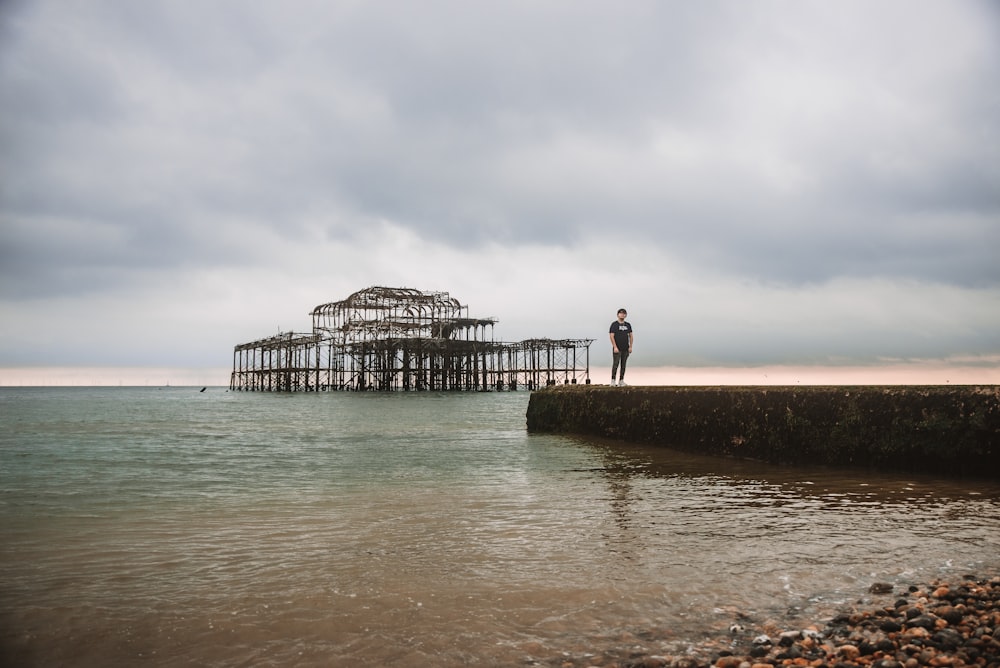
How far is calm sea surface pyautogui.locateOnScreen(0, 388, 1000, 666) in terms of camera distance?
3283 mm

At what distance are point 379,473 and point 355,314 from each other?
6554 cm

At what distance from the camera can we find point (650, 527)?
17.7 feet

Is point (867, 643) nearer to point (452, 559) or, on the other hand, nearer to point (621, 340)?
point (452, 559)

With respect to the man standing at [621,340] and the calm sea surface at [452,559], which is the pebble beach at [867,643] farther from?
the man standing at [621,340]

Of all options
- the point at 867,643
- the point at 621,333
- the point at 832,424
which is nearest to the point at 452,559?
the point at 867,643

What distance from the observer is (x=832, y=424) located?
8867 millimetres

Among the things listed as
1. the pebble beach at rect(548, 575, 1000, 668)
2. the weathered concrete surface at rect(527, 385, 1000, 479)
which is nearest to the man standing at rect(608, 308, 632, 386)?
the weathered concrete surface at rect(527, 385, 1000, 479)

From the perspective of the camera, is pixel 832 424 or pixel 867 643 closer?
pixel 867 643

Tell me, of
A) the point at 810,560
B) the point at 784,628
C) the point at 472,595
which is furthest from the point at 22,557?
the point at 810,560

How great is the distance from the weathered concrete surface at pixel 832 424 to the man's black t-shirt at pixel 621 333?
4.24 ft

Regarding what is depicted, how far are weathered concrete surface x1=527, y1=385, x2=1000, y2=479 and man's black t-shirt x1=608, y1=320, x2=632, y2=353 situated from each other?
129 centimetres

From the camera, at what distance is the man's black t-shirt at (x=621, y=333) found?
13844 millimetres

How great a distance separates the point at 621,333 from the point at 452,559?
997 centimetres

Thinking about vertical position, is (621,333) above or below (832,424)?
above
